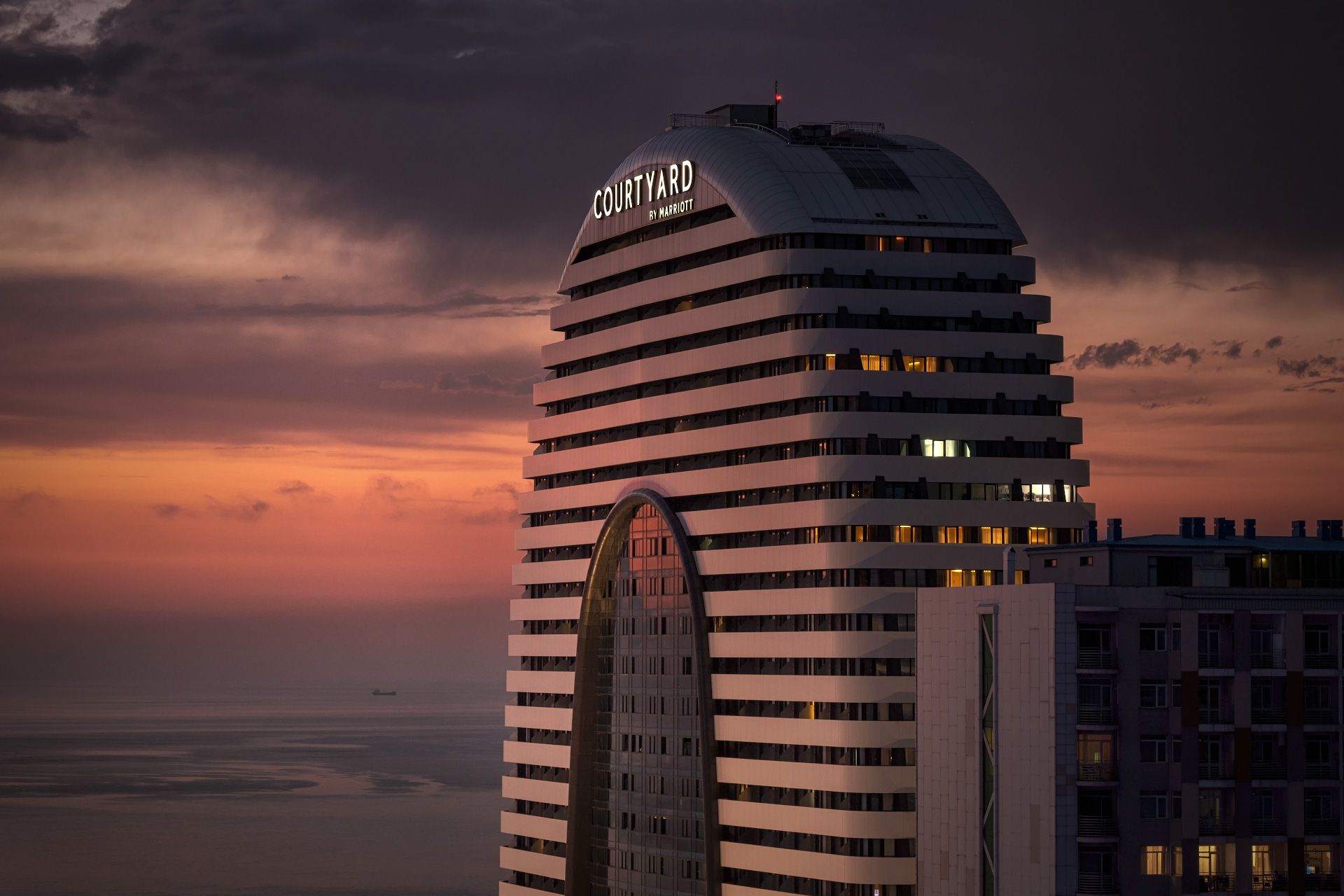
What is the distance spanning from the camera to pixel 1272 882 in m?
125

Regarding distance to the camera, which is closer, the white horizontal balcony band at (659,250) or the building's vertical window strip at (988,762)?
the building's vertical window strip at (988,762)

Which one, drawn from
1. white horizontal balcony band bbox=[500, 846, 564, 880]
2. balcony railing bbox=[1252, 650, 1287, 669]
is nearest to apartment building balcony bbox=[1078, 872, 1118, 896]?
balcony railing bbox=[1252, 650, 1287, 669]

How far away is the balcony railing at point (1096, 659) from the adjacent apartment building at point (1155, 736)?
87 mm

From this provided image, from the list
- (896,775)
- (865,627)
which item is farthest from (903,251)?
(896,775)

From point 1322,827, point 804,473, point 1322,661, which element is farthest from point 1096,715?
point 804,473

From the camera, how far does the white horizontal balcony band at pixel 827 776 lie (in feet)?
504

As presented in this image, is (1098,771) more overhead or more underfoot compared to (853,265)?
more underfoot

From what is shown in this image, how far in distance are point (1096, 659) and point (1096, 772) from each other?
622 centimetres

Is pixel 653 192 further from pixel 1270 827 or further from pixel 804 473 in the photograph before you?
pixel 1270 827

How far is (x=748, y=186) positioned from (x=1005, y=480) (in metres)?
Result: 29.4

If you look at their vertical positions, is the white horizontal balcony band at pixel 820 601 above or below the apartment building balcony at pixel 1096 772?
above

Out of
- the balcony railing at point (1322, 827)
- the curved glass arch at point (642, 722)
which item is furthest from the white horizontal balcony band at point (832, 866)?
the balcony railing at point (1322, 827)

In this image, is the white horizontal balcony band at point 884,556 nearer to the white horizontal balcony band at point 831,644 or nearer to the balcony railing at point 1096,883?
the white horizontal balcony band at point 831,644

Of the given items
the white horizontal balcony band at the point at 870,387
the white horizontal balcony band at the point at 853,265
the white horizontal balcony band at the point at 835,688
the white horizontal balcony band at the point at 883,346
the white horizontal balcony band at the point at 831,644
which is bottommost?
the white horizontal balcony band at the point at 835,688
